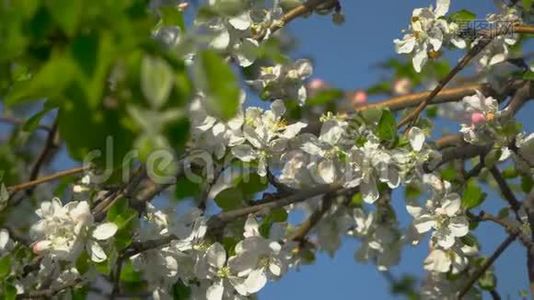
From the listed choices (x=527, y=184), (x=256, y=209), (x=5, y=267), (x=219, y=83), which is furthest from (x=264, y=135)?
(x=219, y=83)

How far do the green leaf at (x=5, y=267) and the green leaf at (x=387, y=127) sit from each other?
56cm

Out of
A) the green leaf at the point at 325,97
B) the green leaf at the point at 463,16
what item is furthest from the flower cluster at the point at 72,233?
the green leaf at the point at 325,97

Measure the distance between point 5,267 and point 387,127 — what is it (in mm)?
572

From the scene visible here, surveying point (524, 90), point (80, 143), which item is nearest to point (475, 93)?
point (524, 90)

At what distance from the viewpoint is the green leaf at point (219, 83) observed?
69cm

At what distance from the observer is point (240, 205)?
5.39 ft

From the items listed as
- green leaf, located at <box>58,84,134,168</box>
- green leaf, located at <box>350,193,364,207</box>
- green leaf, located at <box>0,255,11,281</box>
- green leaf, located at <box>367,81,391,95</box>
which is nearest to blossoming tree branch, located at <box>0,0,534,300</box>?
green leaf, located at <box>0,255,11,281</box>

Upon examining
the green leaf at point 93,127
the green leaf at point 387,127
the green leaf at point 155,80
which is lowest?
the green leaf at point 387,127

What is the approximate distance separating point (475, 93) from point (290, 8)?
0.34 meters

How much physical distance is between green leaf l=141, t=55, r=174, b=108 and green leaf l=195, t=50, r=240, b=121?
0.08ft

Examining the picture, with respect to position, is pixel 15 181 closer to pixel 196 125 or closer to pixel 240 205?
pixel 240 205

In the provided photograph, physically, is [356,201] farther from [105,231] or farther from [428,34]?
[105,231]

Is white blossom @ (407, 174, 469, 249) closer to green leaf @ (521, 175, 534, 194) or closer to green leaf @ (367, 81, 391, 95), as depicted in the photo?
green leaf @ (521, 175, 534, 194)

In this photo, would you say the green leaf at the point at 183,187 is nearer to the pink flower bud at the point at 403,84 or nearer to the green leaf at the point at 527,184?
the green leaf at the point at 527,184
